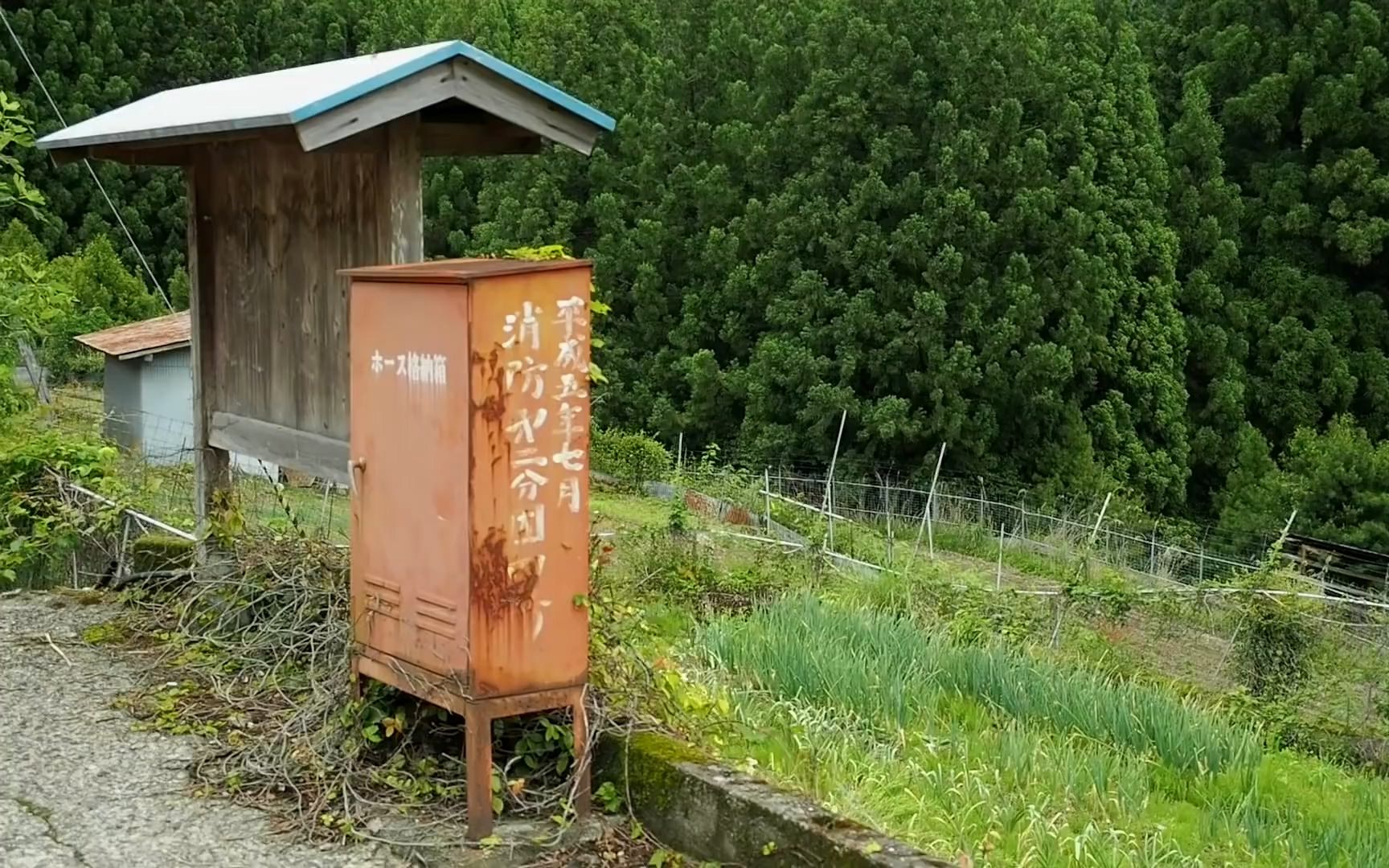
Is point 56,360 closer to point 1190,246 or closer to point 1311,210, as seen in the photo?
point 1190,246

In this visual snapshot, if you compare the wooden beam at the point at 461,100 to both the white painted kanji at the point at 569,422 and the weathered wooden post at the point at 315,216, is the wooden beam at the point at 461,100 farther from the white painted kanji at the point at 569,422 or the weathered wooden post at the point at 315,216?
the white painted kanji at the point at 569,422

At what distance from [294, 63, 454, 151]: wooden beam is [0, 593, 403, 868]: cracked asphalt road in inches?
94.0

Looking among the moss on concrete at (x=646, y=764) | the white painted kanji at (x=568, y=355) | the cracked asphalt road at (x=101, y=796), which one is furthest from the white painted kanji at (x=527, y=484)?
the cracked asphalt road at (x=101, y=796)

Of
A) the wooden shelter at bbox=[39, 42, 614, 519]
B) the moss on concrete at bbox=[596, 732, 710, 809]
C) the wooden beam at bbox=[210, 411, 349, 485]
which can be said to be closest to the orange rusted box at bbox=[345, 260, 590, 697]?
the moss on concrete at bbox=[596, 732, 710, 809]

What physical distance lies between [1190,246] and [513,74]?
1098 inches

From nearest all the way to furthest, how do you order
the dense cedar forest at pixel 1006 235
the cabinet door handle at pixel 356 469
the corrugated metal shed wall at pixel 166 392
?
the cabinet door handle at pixel 356 469
the corrugated metal shed wall at pixel 166 392
the dense cedar forest at pixel 1006 235

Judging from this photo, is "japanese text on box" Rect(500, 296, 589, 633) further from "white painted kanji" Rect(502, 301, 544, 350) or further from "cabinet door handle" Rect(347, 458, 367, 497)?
"cabinet door handle" Rect(347, 458, 367, 497)

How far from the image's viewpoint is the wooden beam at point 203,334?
7.03 m

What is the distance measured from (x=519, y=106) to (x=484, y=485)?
185cm

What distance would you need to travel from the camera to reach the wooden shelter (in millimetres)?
5406

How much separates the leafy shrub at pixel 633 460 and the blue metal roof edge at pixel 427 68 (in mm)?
19498

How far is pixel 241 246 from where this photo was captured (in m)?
6.76

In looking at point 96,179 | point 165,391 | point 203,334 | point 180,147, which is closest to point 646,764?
point 203,334

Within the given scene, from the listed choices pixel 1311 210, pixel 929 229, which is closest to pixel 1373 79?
pixel 1311 210
